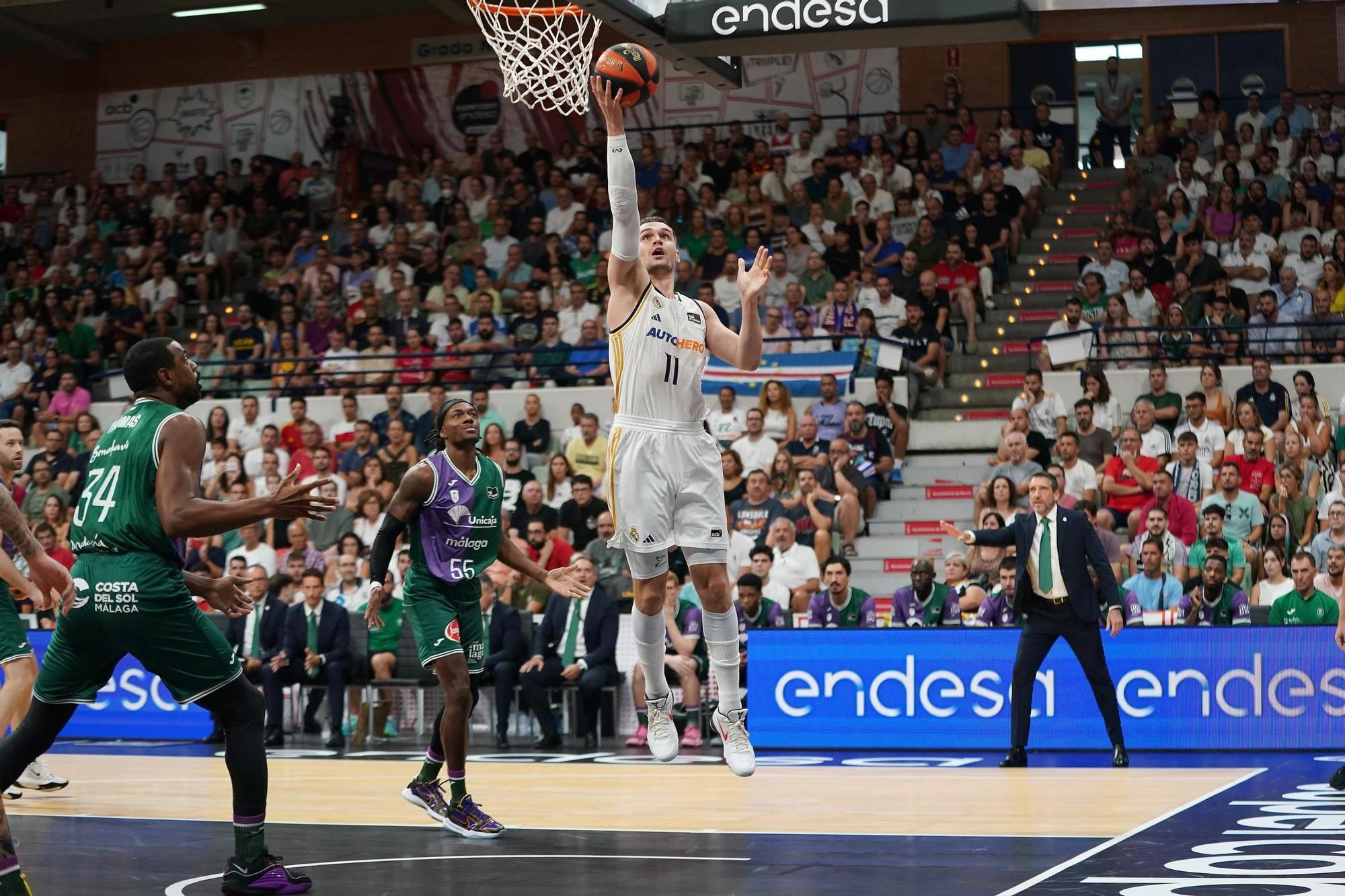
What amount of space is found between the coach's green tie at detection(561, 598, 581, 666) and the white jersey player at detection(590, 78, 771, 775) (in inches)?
252

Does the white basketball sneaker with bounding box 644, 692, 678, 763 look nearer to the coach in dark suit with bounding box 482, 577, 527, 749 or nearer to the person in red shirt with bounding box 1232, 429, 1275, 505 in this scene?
the coach in dark suit with bounding box 482, 577, 527, 749

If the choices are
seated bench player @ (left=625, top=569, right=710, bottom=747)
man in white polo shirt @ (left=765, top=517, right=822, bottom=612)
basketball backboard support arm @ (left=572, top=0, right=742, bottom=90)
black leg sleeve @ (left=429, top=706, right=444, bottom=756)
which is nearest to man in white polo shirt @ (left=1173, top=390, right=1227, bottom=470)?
man in white polo shirt @ (left=765, top=517, right=822, bottom=612)

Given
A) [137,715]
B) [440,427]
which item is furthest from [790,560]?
[440,427]

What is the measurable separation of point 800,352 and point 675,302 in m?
10.3

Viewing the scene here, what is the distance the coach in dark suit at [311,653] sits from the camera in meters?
14.7

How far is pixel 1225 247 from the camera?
18188 millimetres

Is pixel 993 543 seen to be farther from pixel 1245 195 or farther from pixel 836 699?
pixel 1245 195

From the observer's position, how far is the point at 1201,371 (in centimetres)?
1617

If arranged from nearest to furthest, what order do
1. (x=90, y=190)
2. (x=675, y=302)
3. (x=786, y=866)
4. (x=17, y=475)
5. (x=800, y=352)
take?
Result: (x=786, y=866), (x=675, y=302), (x=800, y=352), (x=17, y=475), (x=90, y=190)

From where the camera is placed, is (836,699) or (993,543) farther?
(836,699)

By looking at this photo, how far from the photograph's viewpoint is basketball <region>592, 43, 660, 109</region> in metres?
7.26

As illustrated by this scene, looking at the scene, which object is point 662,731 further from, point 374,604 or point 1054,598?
point 1054,598

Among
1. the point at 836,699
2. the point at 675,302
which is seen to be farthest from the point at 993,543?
the point at 675,302

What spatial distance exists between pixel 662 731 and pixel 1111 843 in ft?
7.12
